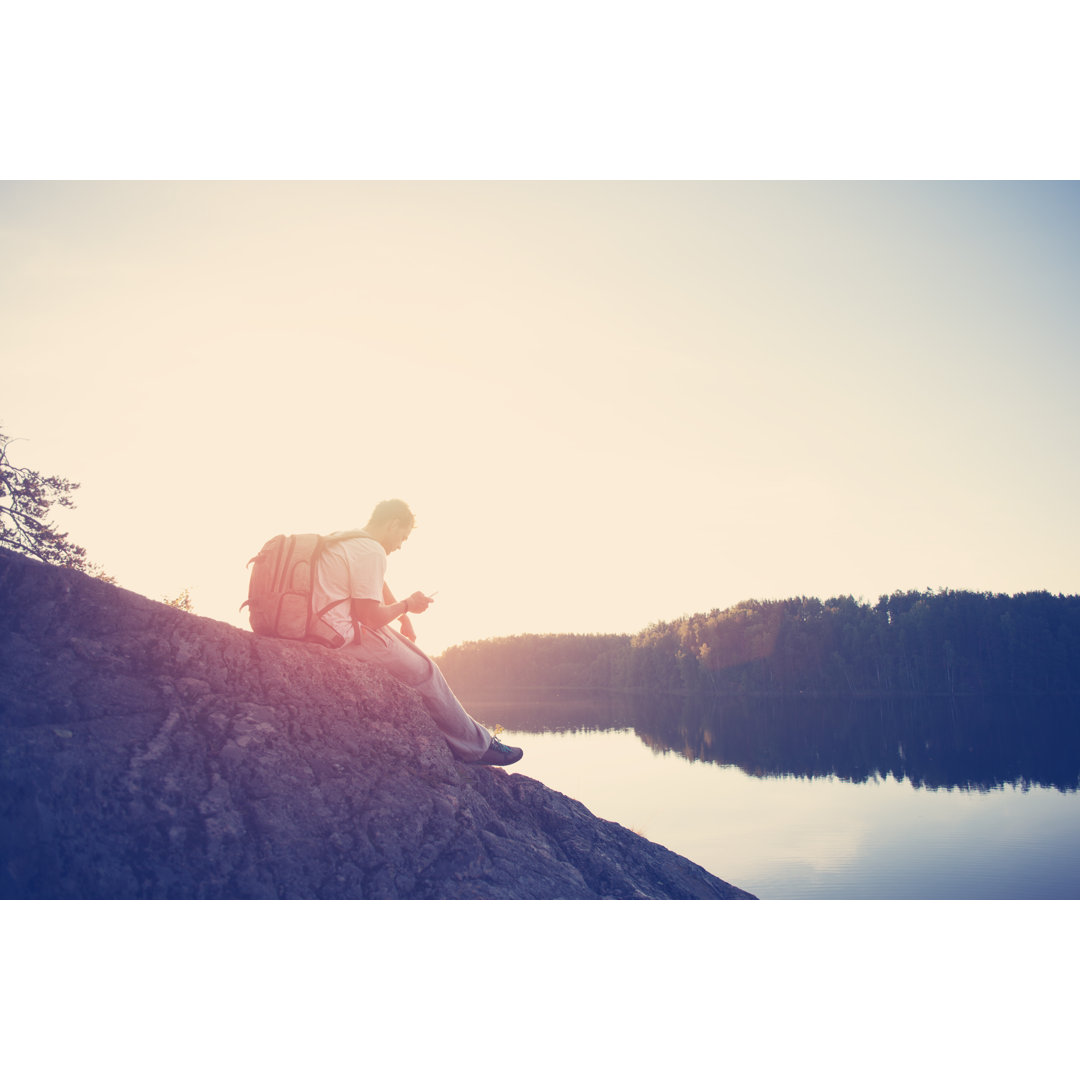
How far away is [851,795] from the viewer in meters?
26.3

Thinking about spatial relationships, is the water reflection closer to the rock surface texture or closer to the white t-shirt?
the rock surface texture

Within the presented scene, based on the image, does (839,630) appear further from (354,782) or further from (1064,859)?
(354,782)

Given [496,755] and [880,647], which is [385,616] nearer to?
[496,755]

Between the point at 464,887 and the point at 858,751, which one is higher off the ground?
the point at 464,887

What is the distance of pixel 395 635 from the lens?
5145mm

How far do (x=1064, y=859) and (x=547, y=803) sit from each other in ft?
56.6

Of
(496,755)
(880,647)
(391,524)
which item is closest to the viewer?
(391,524)

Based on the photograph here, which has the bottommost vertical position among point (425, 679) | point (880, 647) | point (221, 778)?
point (880, 647)

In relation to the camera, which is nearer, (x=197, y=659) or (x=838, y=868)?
(x=197, y=659)

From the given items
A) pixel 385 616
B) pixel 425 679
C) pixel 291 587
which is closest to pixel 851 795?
pixel 425 679

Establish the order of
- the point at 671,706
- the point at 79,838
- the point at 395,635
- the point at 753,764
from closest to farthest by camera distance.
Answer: the point at 79,838 < the point at 395,635 < the point at 753,764 < the point at 671,706

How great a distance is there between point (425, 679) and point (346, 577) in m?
1.00

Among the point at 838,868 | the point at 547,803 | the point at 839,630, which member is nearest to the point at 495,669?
the point at 839,630

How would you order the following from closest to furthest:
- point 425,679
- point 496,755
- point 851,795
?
point 425,679 → point 496,755 → point 851,795
